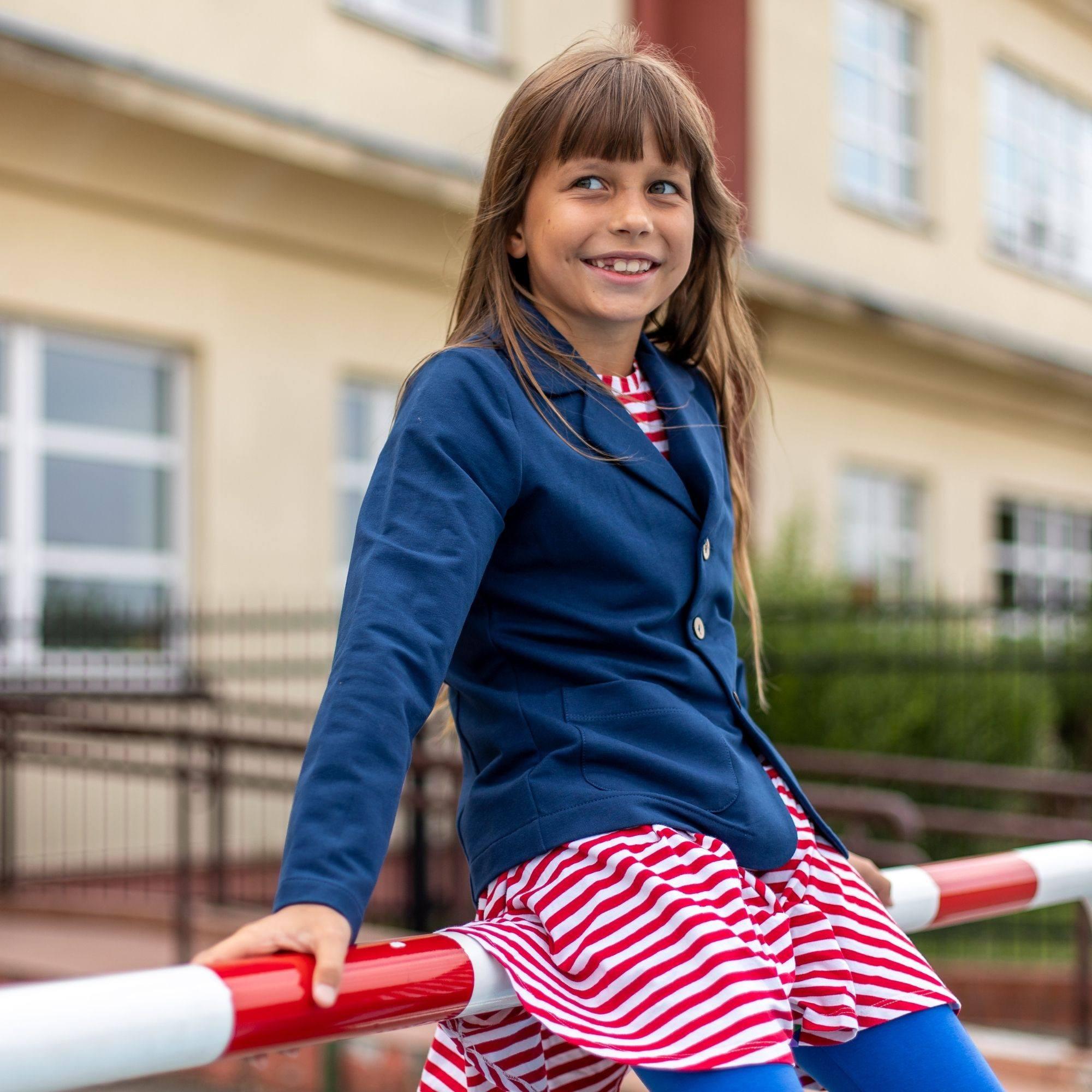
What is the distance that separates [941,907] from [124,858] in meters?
6.64

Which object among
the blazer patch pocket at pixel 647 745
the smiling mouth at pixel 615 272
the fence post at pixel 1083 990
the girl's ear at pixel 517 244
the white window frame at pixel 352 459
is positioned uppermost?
the white window frame at pixel 352 459

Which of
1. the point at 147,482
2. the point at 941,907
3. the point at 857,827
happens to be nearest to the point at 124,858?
the point at 147,482

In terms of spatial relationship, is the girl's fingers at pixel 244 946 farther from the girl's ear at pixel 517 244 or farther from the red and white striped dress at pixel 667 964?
the girl's ear at pixel 517 244

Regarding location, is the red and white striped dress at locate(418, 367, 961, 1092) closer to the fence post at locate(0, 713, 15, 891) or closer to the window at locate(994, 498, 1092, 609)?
the fence post at locate(0, 713, 15, 891)

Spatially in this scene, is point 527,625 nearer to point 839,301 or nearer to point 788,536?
point 788,536

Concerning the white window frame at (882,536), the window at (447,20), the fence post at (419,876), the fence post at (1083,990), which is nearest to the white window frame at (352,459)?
the window at (447,20)

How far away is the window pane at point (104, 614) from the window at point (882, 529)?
20.8 ft

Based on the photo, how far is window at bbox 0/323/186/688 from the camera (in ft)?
25.2

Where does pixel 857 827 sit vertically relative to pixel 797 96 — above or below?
below

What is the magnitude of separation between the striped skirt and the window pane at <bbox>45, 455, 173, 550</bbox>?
276 inches

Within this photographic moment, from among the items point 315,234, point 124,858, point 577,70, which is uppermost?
point 315,234

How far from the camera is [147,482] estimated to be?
836 centimetres

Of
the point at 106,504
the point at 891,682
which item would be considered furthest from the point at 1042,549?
the point at 106,504

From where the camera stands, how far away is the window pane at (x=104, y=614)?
7.74 m
